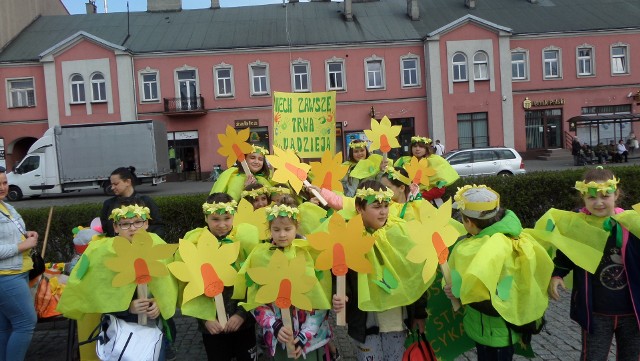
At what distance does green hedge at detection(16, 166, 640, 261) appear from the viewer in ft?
24.2

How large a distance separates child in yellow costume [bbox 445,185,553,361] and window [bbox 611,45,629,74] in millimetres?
33564

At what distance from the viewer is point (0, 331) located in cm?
417

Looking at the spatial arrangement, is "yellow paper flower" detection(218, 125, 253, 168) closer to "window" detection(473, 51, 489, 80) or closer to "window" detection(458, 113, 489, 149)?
"window" detection(458, 113, 489, 149)

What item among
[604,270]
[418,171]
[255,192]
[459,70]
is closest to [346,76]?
[459,70]

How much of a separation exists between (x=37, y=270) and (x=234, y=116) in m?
26.8

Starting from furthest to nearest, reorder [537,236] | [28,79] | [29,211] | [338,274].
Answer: [28,79]
[29,211]
[537,236]
[338,274]

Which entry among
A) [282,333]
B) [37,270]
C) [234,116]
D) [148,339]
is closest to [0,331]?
[37,270]

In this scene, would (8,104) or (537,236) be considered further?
(8,104)

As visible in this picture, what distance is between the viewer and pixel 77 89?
29797mm

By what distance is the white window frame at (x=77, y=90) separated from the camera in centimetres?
2969

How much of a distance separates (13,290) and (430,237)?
3.22 m

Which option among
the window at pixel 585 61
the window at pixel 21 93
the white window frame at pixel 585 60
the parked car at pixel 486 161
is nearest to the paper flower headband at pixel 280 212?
the parked car at pixel 486 161

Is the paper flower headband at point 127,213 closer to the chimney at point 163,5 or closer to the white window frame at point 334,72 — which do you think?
the white window frame at point 334,72

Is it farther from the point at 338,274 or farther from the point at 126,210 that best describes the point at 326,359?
the point at 126,210
